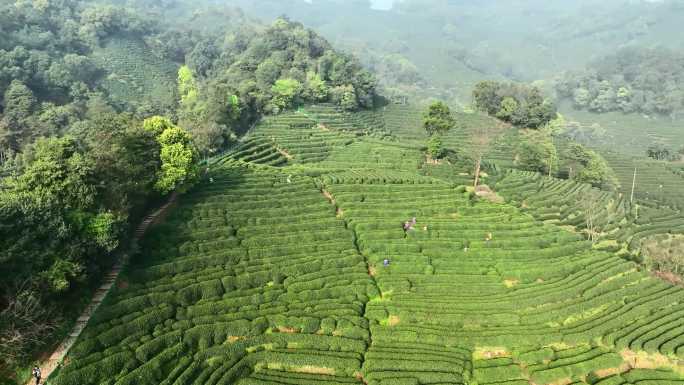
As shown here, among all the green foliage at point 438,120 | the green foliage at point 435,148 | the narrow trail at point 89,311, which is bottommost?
the narrow trail at point 89,311

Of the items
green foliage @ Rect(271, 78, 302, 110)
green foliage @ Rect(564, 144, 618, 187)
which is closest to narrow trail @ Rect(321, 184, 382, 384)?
green foliage @ Rect(271, 78, 302, 110)

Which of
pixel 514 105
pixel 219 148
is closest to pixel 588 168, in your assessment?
pixel 514 105

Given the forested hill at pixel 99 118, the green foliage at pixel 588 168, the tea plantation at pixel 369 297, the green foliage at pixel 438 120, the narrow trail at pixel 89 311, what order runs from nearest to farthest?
the narrow trail at pixel 89 311 < the forested hill at pixel 99 118 < the tea plantation at pixel 369 297 < the green foliage at pixel 588 168 < the green foliage at pixel 438 120

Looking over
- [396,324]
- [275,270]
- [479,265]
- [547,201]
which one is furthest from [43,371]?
[547,201]

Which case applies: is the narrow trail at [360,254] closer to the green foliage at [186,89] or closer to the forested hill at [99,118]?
the forested hill at [99,118]

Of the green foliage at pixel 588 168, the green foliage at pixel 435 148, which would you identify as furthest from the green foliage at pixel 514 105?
the green foliage at pixel 435 148

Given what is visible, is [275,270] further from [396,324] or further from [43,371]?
[43,371]
